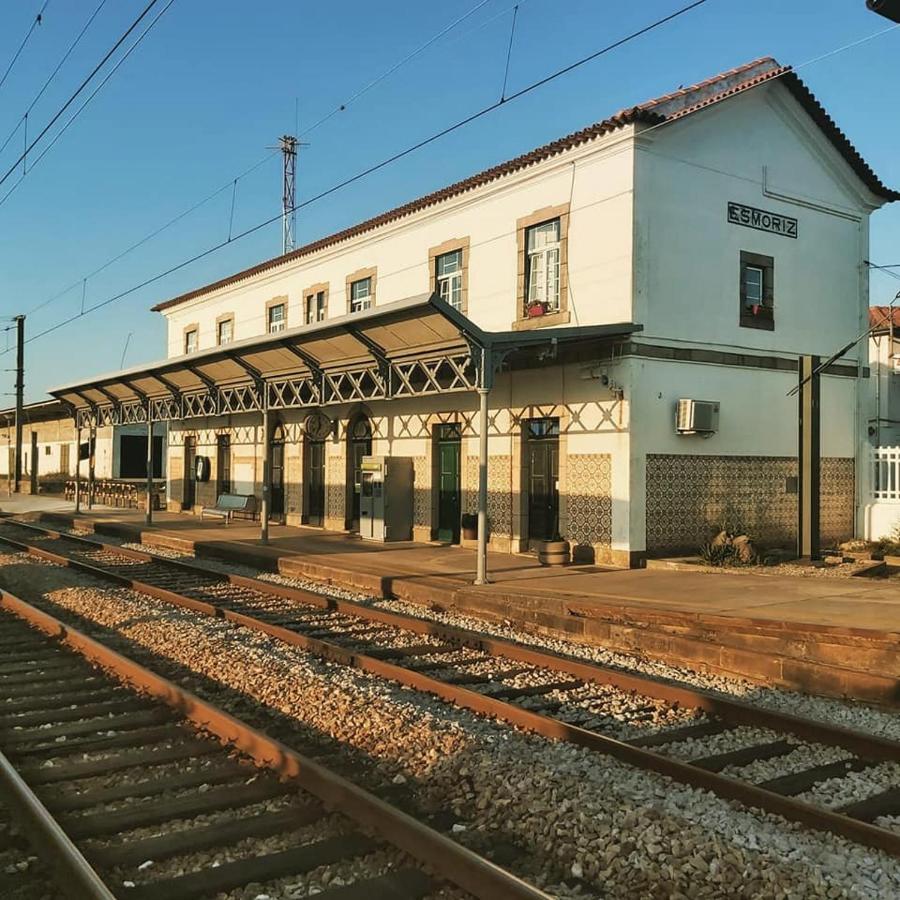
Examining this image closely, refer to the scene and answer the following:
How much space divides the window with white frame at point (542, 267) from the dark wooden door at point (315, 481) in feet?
28.8

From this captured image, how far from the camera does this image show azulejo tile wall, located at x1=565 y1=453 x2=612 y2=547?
602 inches

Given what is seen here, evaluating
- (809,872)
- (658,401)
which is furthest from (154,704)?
(658,401)

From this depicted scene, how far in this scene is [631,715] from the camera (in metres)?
7.02

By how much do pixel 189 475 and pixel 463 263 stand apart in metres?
16.9

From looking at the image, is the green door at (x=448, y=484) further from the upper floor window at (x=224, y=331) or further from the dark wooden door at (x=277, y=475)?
the upper floor window at (x=224, y=331)

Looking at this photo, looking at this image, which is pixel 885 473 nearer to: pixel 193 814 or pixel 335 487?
pixel 335 487

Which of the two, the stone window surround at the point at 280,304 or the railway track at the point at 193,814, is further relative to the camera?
the stone window surround at the point at 280,304

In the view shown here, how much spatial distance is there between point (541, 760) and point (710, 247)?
42.1 ft

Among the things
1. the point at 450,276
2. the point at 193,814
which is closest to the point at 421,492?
Result: the point at 450,276

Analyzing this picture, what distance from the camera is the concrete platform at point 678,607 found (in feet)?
26.5

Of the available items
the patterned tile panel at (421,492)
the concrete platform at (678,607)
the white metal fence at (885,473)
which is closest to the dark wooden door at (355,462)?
the patterned tile panel at (421,492)

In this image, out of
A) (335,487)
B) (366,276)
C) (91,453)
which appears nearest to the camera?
(366,276)

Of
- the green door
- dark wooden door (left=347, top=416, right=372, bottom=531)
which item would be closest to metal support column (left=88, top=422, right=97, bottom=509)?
dark wooden door (left=347, top=416, right=372, bottom=531)

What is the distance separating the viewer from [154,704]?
7098mm
